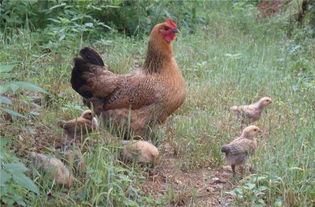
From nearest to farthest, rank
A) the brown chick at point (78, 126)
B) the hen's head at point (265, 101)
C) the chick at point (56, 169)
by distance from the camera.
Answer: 1. the chick at point (56, 169)
2. the brown chick at point (78, 126)
3. the hen's head at point (265, 101)

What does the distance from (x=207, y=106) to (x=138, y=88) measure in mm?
1484

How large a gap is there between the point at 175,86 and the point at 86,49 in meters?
0.99

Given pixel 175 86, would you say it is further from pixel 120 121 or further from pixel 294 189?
pixel 294 189

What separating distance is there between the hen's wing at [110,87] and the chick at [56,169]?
1404 millimetres

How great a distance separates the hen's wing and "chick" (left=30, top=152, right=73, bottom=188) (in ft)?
4.61

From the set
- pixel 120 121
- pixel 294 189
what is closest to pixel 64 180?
pixel 120 121

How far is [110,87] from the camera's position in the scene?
19.2 ft

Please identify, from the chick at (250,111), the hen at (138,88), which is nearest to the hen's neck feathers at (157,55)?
the hen at (138,88)

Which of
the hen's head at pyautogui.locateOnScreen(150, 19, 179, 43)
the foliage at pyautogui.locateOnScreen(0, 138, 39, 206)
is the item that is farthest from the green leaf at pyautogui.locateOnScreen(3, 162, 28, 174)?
the hen's head at pyautogui.locateOnScreen(150, 19, 179, 43)

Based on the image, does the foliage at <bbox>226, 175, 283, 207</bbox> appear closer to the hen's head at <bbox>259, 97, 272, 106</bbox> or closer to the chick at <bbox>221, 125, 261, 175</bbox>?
the chick at <bbox>221, 125, 261, 175</bbox>

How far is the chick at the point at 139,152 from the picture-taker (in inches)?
203

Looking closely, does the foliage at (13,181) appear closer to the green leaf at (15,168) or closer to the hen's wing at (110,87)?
the green leaf at (15,168)

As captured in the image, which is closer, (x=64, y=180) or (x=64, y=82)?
(x=64, y=180)

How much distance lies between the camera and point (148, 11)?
10.5 m
